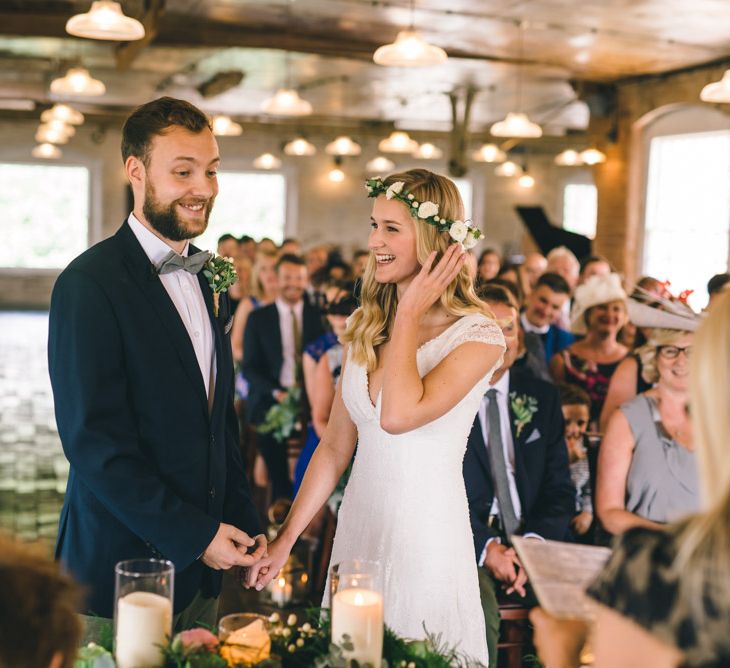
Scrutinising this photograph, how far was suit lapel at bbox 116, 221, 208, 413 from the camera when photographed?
2213mm

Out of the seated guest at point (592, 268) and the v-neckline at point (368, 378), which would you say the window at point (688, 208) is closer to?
the seated guest at point (592, 268)

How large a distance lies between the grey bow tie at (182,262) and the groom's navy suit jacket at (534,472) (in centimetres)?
130

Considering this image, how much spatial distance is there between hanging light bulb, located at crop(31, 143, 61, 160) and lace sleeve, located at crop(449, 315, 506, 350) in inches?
669

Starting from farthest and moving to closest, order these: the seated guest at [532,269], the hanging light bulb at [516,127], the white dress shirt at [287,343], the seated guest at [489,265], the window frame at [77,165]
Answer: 1. the window frame at [77,165]
2. the seated guest at [489,265]
3. the seated guest at [532,269]
4. the hanging light bulb at [516,127]
5. the white dress shirt at [287,343]

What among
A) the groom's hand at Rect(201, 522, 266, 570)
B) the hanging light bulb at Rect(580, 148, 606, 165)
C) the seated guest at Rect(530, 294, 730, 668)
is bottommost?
the groom's hand at Rect(201, 522, 266, 570)

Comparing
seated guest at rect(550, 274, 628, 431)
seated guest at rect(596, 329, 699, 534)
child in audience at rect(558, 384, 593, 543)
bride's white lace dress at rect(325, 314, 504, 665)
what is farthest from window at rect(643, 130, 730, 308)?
bride's white lace dress at rect(325, 314, 504, 665)

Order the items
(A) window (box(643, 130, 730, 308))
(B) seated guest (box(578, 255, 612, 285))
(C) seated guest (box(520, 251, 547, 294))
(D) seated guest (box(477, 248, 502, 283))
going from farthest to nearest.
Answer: (A) window (box(643, 130, 730, 308)), (D) seated guest (box(477, 248, 502, 283)), (C) seated guest (box(520, 251, 547, 294)), (B) seated guest (box(578, 255, 612, 285))

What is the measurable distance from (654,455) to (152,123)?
183cm

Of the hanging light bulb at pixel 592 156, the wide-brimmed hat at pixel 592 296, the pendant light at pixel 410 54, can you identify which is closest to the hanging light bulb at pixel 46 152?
the hanging light bulb at pixel 592 156

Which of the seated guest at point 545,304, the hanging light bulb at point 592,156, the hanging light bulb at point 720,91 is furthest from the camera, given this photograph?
the hanging light bulb at point 592,156

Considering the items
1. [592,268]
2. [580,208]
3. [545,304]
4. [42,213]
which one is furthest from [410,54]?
[580,208]

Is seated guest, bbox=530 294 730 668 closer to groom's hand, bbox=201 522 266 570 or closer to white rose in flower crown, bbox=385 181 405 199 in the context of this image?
groom's hand, bbox=201 522 266 570

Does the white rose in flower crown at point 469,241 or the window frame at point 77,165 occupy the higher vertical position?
the window frame at point 77,165

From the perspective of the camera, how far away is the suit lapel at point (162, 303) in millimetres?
2213
